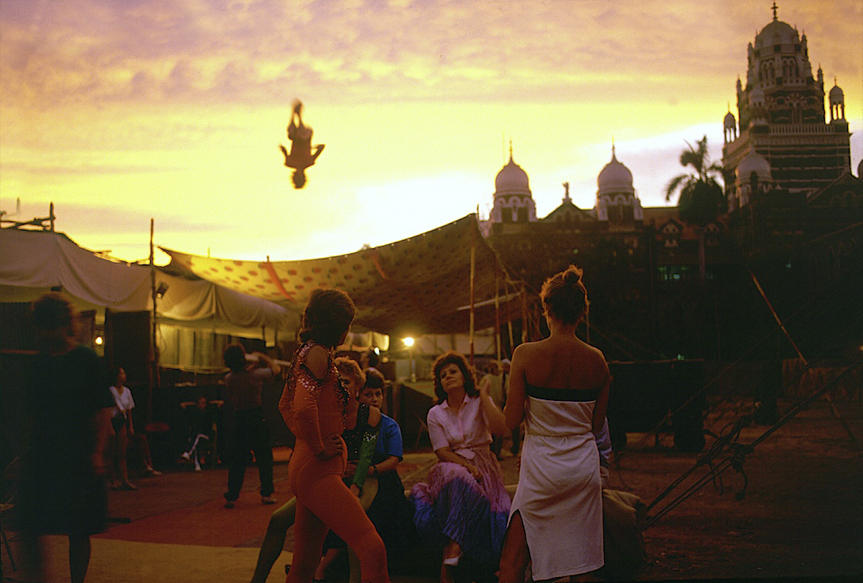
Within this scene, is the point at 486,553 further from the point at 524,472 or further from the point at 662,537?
the point at 662,537

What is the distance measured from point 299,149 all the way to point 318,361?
6.45 m

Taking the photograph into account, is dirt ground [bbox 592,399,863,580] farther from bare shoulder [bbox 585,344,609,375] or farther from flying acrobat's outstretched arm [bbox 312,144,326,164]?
flying acrobat's outstretched arm [bbox 312,144,326,164]

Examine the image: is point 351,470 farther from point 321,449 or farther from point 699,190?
point 699,190

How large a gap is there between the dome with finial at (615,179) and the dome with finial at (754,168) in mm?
8745

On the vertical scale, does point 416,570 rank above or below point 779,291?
below

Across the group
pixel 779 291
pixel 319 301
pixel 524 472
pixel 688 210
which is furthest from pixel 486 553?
pixel 688 210

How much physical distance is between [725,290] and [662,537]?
1376 inches

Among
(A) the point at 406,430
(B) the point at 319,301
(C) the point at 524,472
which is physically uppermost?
(B) the point at 319,301

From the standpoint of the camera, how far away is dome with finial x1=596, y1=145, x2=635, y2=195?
68.8 meters

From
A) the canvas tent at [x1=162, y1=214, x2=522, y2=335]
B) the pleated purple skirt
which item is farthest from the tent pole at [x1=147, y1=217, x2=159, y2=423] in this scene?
the pleated purple skirt

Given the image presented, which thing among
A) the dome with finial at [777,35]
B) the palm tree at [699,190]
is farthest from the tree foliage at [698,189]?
the dome with finial at [777,35]

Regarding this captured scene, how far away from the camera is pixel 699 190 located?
53.9 metres

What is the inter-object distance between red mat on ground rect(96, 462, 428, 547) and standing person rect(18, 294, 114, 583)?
2.89m

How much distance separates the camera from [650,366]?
14.2 meters
